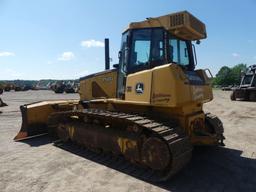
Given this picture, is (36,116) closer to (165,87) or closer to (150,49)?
(150,49)

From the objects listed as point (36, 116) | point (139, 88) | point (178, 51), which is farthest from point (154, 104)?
point (36, 116)

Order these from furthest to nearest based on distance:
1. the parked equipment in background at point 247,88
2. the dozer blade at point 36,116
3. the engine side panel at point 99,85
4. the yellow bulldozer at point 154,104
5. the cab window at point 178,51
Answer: the parked equipment in background at point 247,88 < the dozer blade at point 36,116 < the engine side panel at point 99,85 < the cab window at point 178,51 < the yellow bulldozer at point 154,104

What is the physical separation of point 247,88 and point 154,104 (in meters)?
22.4

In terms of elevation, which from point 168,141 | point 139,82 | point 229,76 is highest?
point 229,76

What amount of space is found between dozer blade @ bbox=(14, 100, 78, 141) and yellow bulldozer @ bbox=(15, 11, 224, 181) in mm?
1228

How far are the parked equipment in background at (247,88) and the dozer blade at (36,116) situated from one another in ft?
68.1

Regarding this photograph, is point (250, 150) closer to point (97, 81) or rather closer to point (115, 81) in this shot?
point (115, 81)

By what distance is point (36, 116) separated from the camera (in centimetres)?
964

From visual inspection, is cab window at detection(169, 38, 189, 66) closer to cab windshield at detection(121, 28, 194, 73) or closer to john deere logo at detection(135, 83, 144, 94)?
cab windshield at detection(121, 28, 194, 73)

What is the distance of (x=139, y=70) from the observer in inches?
275

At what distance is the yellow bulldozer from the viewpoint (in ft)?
19.1

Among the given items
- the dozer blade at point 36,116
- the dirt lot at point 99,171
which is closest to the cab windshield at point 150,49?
the dirt lot at point 99,171

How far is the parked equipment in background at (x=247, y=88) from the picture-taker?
26250 millimetres

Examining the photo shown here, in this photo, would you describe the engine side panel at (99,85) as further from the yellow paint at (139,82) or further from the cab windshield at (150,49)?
the yellow paint at (139,82)
